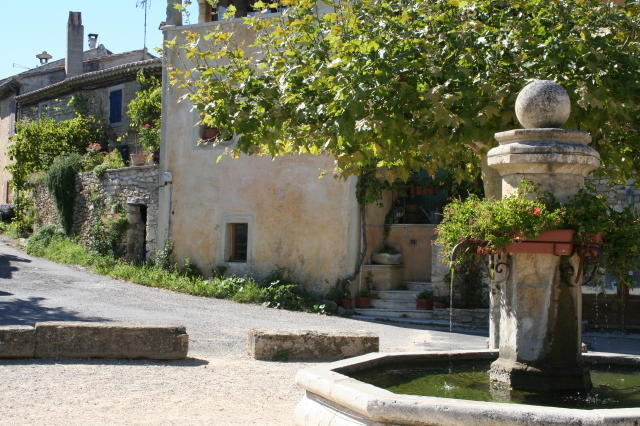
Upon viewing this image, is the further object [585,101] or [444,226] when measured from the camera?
[585,101]

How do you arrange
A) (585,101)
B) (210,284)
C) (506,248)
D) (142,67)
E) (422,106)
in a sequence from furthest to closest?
(142,67)
(210,284)
(422,106)
(585,101)
(506,248)

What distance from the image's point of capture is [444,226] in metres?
5.34

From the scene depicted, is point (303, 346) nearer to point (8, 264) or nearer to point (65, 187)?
point (8, 264)

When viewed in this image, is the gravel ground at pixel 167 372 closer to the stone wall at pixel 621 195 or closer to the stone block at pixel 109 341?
the stone block at pixel 109 341

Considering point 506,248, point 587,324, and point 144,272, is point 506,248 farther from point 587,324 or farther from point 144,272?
point 144,272

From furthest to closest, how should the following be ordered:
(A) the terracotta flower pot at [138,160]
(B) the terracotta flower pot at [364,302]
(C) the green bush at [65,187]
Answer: (C) the green bush at [65,187]
(A) the terracotta flower pot at [138,160]
(B) the terracotta flower pot at [364,302]

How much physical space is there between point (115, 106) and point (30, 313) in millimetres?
14118

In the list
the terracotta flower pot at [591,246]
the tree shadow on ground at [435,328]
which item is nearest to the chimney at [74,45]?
the tree shadow on ground at [435,328]

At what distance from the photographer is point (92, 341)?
28.4 ft

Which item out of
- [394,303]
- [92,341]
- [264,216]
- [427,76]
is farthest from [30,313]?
[427,76]

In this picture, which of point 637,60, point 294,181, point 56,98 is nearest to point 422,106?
point 637,60

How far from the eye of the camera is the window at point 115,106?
2552 cm

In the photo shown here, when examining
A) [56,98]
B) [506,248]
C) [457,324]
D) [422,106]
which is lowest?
[457,324]

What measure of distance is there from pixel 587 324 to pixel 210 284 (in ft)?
26.1
